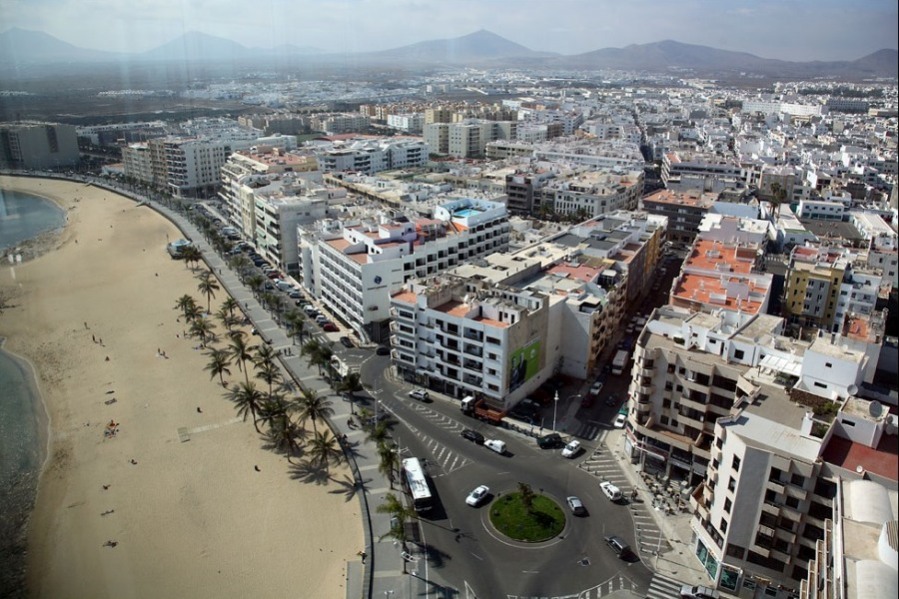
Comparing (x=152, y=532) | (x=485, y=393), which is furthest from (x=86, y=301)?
(x=485, y=393)

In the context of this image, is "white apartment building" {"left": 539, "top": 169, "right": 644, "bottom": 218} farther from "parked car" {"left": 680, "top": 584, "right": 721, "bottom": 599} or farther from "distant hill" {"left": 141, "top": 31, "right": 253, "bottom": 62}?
"parked car" {"left": 680, "top": 584, "right": 721, "bottom": 599}

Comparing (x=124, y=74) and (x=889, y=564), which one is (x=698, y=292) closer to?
(x=889, y=564)

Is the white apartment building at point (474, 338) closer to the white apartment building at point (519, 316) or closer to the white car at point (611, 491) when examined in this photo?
the white apartment building at point (519, 316)

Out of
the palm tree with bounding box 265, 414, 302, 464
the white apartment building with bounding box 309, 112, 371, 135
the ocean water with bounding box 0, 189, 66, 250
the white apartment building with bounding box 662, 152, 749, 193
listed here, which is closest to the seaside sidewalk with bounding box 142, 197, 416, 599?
the palm tree with bounding box 265, 414, 302, 464

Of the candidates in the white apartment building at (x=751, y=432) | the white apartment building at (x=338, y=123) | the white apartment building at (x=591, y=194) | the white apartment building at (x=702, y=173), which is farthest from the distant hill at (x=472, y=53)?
the white apartment building at (x=751, y=432)

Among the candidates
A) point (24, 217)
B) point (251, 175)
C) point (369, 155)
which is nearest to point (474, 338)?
point (24, 217)

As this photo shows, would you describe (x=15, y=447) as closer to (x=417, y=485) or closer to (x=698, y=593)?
(x=417, y=485)
